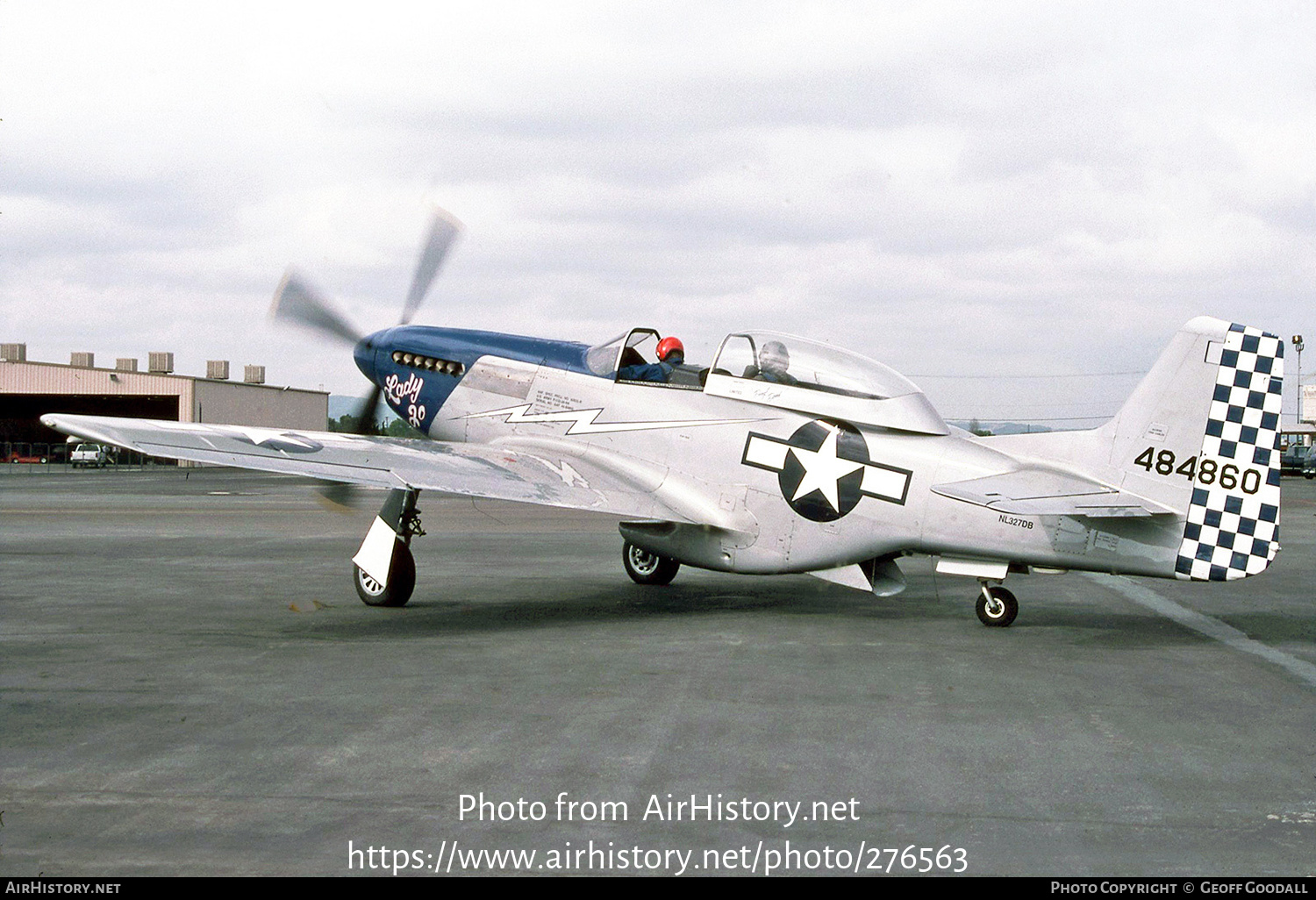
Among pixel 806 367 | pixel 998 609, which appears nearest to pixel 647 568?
pixel 806 367

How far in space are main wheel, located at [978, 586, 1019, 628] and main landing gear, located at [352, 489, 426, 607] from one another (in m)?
5.55

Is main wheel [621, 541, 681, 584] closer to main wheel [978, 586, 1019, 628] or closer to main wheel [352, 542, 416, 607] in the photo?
main wheel [352, 542, 416, 607]

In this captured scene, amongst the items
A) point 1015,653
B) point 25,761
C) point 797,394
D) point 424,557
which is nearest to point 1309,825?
point 1015,653

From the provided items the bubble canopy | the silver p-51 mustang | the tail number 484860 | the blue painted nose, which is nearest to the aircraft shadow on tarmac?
the silver p-51 mustang

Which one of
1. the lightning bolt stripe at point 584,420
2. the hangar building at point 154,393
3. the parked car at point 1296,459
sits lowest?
the hangar building at point 154,393

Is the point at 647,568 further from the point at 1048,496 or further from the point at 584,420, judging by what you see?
the point at 1048,496

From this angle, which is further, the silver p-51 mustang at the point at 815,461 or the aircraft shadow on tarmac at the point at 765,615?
the aircraft shadow on tarmac at the point at 765,615

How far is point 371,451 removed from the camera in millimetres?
11016

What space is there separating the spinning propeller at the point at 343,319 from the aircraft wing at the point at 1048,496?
772 cm

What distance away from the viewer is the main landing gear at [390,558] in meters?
11.7

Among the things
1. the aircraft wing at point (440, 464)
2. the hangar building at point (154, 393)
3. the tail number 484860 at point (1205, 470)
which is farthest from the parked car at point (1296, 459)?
the aircraft wing at point (440, 464)

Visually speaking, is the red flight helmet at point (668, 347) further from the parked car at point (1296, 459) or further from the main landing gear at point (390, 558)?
the parked car at point (1296, 459)

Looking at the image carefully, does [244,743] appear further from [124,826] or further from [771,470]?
[771,470]

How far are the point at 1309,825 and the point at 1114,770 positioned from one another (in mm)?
1041
